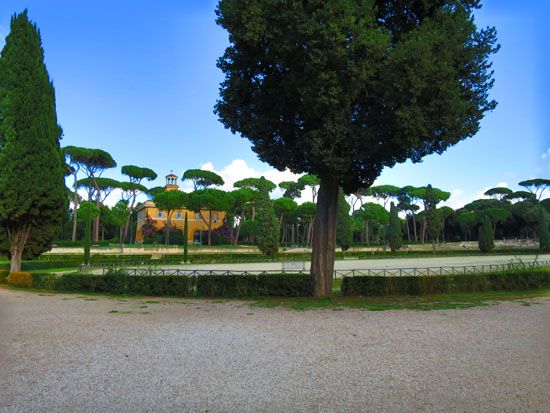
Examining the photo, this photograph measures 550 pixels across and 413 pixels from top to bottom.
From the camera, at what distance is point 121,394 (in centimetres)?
369

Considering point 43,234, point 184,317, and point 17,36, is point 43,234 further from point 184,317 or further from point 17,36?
point 184,317

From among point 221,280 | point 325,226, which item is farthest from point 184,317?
point 325,226

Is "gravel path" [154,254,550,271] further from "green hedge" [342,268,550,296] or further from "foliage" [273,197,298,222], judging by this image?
"foliage" [273,197,298,222]

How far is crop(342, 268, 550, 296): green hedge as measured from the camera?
12297 millimetres

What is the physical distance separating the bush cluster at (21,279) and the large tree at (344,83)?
9028 millimetres

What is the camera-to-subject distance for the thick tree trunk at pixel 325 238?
12156 millimetres

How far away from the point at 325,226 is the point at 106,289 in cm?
716

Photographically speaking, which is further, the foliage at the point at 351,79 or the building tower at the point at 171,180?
the building tower at the point at 171,180

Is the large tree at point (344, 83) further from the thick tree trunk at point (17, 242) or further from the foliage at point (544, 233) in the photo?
the foliage at point (544, 233)

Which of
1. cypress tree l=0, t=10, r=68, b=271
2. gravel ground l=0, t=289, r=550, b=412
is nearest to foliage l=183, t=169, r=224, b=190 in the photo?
cypress tree l=0, t=10, r=68, b=271

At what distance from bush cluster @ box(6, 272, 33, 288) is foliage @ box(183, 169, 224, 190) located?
47144 mm

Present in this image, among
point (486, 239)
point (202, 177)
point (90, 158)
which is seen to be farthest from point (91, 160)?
point (486, 239)

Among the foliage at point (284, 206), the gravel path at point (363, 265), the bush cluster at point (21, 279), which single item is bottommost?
the gravel path at point (363, 265)

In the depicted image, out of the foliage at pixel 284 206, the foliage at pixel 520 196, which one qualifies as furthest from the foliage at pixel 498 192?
the foliage at pixel 284 206
